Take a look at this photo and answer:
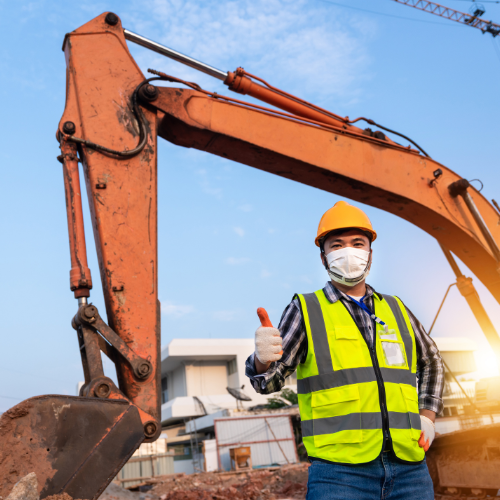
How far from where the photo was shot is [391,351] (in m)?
2.42

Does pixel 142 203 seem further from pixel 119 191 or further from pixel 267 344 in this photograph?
pixel 267 344

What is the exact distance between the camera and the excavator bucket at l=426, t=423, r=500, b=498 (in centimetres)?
587

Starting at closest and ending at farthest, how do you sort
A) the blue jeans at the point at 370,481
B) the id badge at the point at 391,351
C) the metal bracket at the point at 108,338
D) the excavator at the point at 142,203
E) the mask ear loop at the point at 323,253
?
the blue jeans at the point at 370,481, the id badge at the point at 391,351, the mask ear loop at the point at 323,253, the excavator at the point at 142,203, the metal bracket at the point at 108,338

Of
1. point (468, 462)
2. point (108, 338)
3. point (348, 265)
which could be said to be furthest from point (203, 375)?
point (348, 265)

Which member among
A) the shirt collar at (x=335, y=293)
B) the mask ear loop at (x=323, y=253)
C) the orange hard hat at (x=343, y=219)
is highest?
the orange hard hat at (x=343, y=219)

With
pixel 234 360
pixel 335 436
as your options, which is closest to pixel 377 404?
pixel 335 436

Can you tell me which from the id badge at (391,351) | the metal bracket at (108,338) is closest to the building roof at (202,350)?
the metal bracket at (108,338)

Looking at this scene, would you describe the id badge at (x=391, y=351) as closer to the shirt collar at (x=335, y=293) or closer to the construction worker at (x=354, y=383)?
the construction worker at (x=354, y=383)

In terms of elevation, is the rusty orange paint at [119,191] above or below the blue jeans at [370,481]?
above

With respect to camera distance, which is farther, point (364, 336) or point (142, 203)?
point (142, 203)

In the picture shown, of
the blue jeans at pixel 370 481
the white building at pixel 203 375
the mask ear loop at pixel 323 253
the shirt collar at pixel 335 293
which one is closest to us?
the blue jeans at pixel 370 481

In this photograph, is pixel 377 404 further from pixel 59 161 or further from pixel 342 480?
pixel 59 161

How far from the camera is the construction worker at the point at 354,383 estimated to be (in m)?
2.15

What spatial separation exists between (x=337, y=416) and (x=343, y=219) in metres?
1.04
